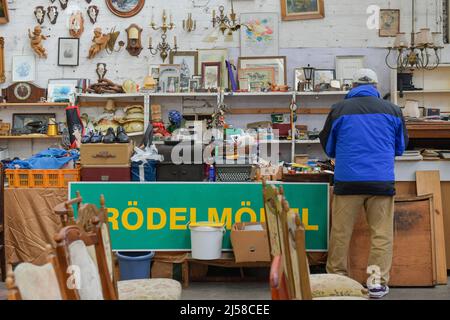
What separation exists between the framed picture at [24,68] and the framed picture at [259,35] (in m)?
2.69

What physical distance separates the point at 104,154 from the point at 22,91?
2.94 m

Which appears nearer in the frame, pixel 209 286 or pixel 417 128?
pixel 209 286

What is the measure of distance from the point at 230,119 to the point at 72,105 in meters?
1.95

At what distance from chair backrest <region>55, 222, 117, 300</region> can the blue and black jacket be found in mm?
2386

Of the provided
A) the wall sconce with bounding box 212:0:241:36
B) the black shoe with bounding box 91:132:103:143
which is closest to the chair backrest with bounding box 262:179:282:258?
the black shoe with bounding box 91:132:103:143

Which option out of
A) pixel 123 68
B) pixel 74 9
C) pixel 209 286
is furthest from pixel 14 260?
pixel 74 9

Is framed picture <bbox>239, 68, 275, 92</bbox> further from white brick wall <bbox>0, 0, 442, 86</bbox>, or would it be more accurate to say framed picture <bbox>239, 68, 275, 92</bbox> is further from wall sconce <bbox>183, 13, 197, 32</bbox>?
wall sconce <bbox>183, 13, 197, 32</bbox>

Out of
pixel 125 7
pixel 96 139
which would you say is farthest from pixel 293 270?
pixel 125 7

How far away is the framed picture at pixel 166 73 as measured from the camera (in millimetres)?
7363

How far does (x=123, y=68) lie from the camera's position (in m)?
7.65

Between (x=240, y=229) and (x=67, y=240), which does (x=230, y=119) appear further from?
(x=67, y=240)

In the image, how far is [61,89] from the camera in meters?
7.61

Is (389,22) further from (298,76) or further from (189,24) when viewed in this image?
(189,24)

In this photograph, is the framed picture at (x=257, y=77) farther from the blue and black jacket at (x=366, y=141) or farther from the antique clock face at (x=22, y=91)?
the blue and black jacket at (x=366, y=141)
